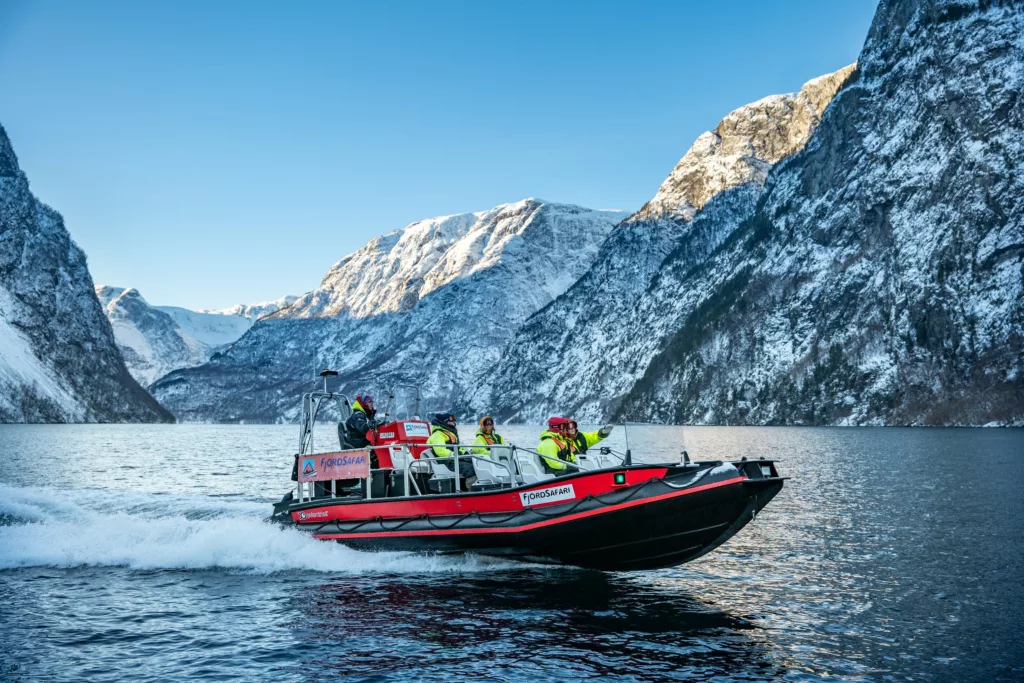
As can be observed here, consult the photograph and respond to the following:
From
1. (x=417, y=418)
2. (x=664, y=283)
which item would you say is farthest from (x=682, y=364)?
(x=417, y=418)

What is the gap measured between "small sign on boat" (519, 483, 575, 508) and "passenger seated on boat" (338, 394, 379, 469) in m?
4.30

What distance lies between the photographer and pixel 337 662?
10656 millimetres

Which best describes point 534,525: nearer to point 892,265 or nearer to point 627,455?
point 627,455

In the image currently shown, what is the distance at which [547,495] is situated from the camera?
586 inches

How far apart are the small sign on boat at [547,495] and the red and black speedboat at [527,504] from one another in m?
0.02

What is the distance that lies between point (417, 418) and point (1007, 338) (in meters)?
Result: 112

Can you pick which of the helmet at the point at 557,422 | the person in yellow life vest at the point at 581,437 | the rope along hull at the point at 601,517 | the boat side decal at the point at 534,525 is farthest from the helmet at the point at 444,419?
the person in yellow life vest at the point at 581,437

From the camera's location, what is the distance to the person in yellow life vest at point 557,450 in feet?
52.6

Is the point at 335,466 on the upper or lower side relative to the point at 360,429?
lower

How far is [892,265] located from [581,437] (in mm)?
125165

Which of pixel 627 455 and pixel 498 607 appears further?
pixel 627 455

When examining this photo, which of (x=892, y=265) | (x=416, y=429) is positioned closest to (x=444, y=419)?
(x=416, y=429)

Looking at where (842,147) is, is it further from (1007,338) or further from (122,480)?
(122,480)

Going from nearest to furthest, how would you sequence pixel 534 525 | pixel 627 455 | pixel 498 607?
1. pixel 498 607
2. pixel 627 455
3. pixel 534 525
